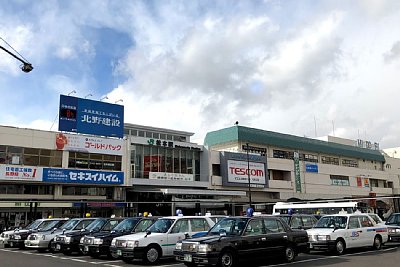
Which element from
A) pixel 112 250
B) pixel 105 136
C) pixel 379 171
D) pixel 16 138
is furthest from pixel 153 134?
pixel 379 171

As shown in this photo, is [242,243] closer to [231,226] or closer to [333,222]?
[231,226]

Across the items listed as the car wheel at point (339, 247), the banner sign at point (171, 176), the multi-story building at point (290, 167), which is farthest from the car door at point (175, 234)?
the multi-story building at point (290, 167)

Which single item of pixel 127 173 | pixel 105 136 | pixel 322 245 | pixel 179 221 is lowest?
pixel 322 245

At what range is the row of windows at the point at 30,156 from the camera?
35.1 metres

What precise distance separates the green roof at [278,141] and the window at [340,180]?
13.4 ft

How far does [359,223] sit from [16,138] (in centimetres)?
2920

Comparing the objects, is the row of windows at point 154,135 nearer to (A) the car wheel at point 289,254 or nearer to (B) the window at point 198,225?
(B) the window at point 198,225

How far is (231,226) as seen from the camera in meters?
12.9

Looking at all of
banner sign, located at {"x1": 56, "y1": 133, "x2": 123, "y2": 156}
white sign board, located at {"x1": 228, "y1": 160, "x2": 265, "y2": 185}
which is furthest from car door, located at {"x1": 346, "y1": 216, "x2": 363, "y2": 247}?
white sign board, located at {"x1": 228, "y1": 160, "x2": 265, "y2": 185}

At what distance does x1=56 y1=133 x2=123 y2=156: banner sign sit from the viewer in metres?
38.0

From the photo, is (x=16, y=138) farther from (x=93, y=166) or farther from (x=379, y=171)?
(x=379, y=171)

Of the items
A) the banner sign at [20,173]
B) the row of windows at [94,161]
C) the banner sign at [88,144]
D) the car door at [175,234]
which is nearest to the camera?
the car door at [175,234]

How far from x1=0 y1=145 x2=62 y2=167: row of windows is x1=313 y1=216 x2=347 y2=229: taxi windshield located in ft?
88.0

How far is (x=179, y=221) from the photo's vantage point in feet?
49.2
